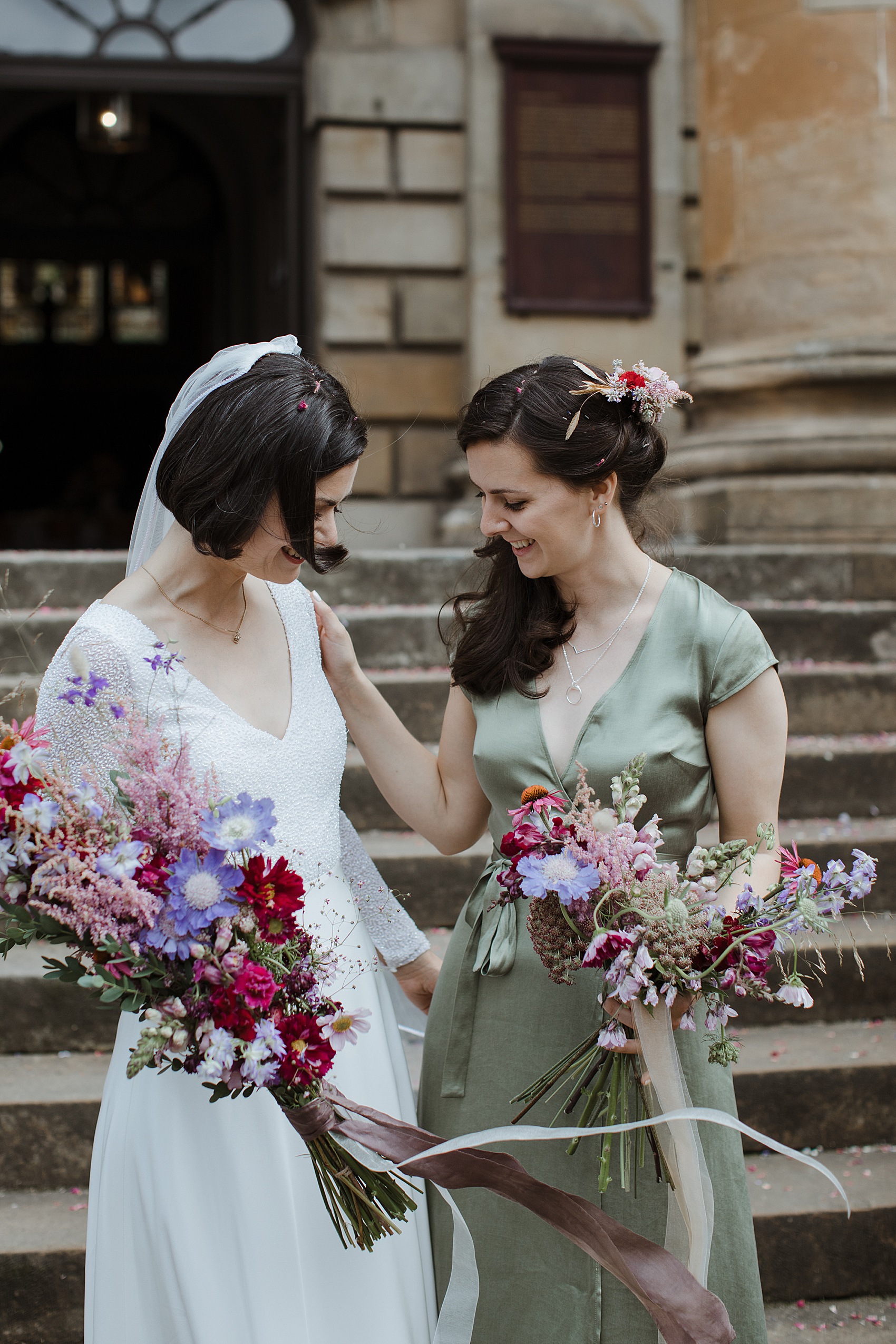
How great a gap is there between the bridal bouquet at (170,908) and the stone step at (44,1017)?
2065 millimetres

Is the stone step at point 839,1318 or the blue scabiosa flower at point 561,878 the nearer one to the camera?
the blue scabiosa flower at point 561,878

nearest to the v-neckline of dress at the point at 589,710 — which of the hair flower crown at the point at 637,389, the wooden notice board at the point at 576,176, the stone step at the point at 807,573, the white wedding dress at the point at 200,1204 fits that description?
the hair flower crown at the point at 637,389

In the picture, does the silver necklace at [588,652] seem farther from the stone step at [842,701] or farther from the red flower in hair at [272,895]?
the stone step at [842,701]

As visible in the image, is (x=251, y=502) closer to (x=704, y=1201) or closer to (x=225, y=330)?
(x=704, y=1201)

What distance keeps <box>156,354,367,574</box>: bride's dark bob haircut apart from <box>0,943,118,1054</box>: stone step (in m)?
1.93

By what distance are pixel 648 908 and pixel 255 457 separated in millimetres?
971

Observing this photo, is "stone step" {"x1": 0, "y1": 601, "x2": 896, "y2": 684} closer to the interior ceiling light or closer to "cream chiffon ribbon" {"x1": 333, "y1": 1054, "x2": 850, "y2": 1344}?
"cream chiffon ribbon" {"x1": 333, "y1": 1054, "x2": 850, "y2": 1344}

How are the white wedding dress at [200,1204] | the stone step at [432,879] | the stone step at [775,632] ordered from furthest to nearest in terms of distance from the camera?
the stone step at [775,632] < the stone step at [432,879] < the white wedding dress at [200,1204]

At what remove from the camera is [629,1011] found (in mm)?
1782

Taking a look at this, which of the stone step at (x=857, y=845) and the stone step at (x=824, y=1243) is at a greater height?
the stone step at (x=857, y=845)

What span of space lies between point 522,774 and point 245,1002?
32.2 inches

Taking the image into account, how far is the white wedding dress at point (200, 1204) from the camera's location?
6.26ft

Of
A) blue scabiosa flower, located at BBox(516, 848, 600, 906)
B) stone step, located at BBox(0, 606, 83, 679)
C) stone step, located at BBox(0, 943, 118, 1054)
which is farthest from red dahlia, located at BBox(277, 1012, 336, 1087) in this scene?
stone step, located at BBox(0, 606, 83, 679)

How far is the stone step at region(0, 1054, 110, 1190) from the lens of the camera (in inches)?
127
